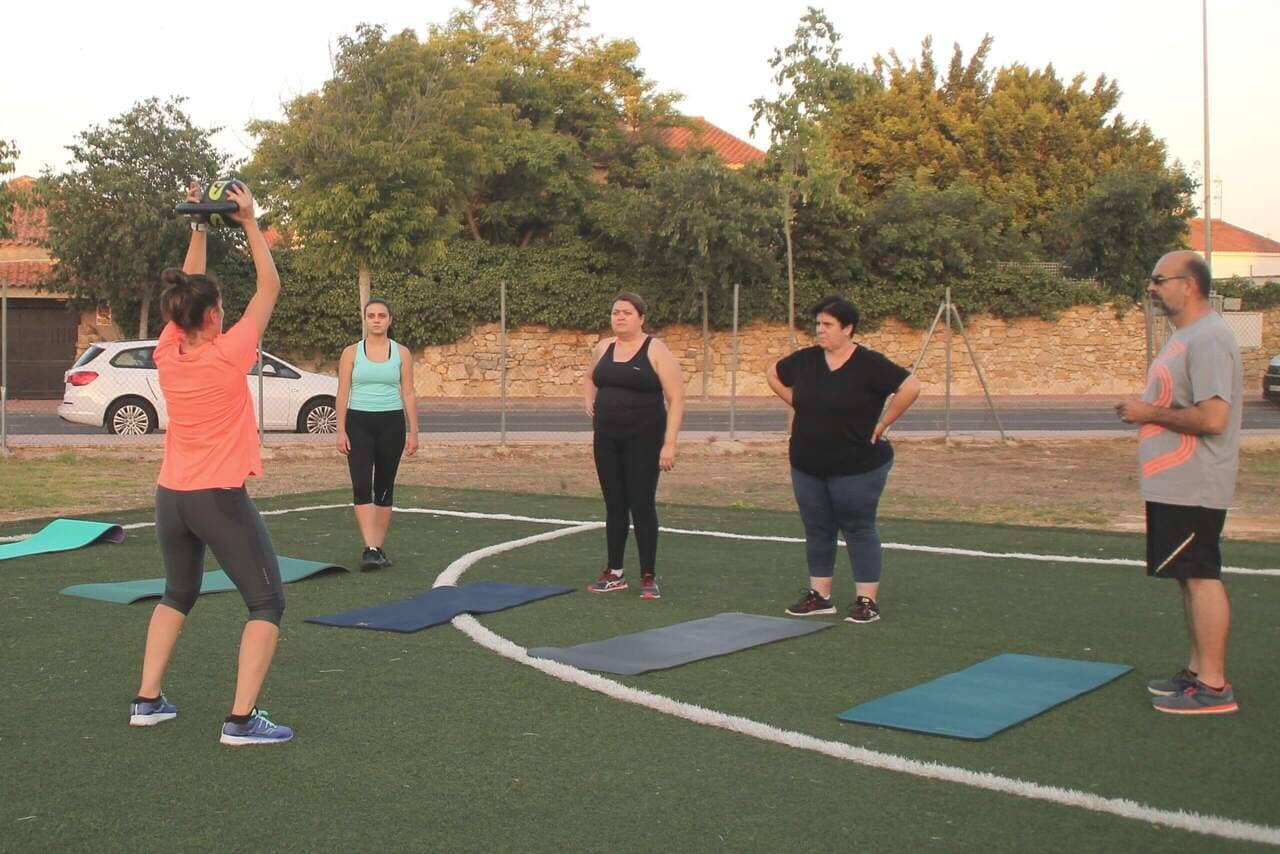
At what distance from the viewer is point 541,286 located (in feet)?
116

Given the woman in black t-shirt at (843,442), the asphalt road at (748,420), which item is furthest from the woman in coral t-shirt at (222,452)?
the asphalt road at (748,420)

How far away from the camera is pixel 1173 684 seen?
5.71 m

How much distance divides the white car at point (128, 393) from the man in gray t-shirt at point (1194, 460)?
1615 centimetres

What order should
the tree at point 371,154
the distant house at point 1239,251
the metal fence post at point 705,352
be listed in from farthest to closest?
the distant house at point 1239,251, the metal fence post at point 705,352, the tree at point 371,154

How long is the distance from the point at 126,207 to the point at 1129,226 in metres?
25.1

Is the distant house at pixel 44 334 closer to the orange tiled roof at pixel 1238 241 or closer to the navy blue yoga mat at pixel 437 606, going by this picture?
the navy blue yoga mat at pixel 437 606

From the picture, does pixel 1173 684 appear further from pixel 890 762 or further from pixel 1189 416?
pixel 890 762

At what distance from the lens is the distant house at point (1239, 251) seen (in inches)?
3189

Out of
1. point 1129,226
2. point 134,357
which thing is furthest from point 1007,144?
point 134,357

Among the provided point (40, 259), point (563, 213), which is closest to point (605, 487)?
point (563, 213)

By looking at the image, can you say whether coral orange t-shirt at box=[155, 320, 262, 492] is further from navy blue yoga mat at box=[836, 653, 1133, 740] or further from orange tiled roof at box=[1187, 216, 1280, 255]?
orange tiled roof at box=[1187, 216, 1280, 255]

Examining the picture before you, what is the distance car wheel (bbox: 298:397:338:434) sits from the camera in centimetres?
2102

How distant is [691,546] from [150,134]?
2659cm

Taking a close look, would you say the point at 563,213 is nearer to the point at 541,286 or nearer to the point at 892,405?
the point at 541,286
